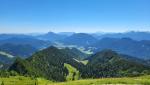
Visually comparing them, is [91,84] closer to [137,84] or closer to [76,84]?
[76,84]

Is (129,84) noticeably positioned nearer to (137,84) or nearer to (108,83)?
(137,84)

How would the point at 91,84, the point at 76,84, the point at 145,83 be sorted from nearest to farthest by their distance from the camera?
the point at 145,83 → the point at 91,84 → the point at 76,84

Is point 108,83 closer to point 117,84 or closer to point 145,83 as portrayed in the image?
point 117,84

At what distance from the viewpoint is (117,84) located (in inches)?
3519

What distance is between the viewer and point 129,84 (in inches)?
3477

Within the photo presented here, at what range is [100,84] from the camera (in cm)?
9194

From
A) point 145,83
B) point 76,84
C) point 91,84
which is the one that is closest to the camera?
point 145,83

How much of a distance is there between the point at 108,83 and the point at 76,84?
47.2 feet

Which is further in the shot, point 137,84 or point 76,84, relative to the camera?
point 76,84

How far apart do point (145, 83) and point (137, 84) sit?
9.01 feet

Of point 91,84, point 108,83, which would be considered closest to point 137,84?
point 108,83

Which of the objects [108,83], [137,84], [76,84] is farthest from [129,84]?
[76,84]

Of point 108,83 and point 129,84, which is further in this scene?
point 108,83

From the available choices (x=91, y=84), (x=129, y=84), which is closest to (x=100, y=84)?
(x=91, y=84)
